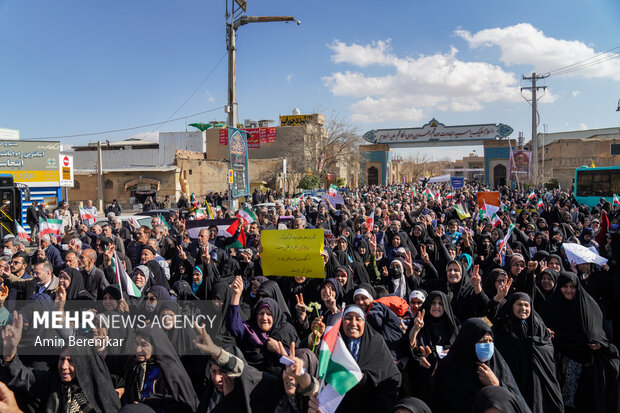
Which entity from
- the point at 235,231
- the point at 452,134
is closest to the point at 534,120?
the point at 452,134

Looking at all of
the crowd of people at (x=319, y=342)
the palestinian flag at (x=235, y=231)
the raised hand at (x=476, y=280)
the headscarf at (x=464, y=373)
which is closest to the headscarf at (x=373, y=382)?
the crowd of people at (x=319, y=342)

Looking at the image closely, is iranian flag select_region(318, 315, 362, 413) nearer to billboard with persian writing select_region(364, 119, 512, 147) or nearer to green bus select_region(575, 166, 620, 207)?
green bus select_region(575, 166, 620, 207)

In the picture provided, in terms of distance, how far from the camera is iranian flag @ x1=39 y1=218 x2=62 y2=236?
338 inches

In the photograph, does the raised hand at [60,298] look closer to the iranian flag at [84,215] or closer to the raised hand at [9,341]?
the raised hand at [9,341]

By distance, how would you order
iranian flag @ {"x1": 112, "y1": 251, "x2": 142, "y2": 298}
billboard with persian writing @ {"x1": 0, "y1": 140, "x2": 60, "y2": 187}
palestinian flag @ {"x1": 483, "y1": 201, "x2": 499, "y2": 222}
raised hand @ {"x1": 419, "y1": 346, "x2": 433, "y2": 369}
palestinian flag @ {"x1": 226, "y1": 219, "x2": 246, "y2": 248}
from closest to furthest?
raised hand @ {"x1": 419, "y1": 346, "x2": 433, "y2": 369} < iranian flag @ {"x1": 112, "y1": 251, "x2": 142, "y2": 298} < palestinian flag @ {"x1": 226, "y1": 219, "x2": 246, "y2": 248} < palestinian flag @ {"x1": 483, "y1": 201, "x2": 499, "y2": 222} < billboard with persian writing @ {"x1": 0, "y1": 140, "x2": 60, "y2": 187}

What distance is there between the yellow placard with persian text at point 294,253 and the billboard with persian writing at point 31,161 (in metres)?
19.7

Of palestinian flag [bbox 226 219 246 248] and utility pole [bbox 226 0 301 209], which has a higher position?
utility pole [bbox 226 0 301 209]

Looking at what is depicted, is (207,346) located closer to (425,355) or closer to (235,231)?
(425,355)

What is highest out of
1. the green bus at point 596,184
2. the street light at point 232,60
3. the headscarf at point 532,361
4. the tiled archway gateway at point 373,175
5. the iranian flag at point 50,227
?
the street light at point 232,60

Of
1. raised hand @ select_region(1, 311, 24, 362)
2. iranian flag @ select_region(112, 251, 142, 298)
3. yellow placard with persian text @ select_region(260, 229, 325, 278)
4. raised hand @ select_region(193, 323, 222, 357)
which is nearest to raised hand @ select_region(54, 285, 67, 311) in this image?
iranian flag @ select_region(112, 251, 142, 298)

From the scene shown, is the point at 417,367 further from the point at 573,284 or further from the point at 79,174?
the point at 79,174

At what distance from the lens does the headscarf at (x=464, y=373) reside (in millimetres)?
2809

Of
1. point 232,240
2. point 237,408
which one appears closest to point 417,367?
point 237,408

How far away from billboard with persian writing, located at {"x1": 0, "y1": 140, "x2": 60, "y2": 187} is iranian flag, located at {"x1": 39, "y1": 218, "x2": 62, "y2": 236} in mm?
13988
